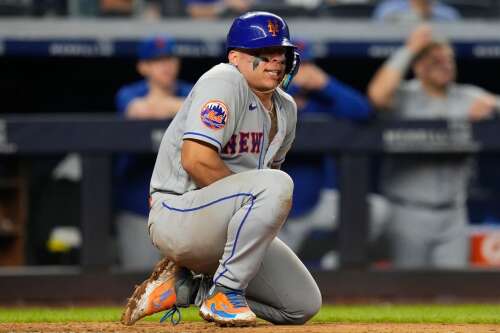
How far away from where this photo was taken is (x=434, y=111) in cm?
793

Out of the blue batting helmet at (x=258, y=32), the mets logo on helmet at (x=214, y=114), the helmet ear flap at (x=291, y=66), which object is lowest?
the mets logo on helmet at (x=214, y=114)

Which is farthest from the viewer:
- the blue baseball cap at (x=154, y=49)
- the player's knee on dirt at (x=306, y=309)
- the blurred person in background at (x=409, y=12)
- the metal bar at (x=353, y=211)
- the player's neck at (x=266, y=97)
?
the blurred person in background at (x=409, y=12)

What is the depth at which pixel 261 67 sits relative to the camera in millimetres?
4289

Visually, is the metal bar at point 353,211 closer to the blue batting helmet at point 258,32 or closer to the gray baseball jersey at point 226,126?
the gray baseball jersey at point 226,126

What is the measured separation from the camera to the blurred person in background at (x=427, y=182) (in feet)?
25.4

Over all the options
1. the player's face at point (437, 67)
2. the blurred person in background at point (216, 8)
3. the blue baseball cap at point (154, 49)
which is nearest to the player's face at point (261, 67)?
the blue baseball cap at point (154, 49)

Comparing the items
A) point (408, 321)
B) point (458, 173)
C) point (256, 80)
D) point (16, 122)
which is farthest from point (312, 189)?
point (256, 80)

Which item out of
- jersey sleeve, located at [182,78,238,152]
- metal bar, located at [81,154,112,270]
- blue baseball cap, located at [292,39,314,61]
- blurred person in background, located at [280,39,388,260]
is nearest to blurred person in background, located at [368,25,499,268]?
blurred person in background, located at [280,39,388,260]

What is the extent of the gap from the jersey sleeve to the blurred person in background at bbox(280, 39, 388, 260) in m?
3.54

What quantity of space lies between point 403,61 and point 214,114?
414cm

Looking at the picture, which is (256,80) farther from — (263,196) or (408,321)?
(408,321)

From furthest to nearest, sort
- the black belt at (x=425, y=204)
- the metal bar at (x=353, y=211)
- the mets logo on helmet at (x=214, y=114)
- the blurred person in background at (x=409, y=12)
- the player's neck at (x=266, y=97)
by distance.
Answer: the blurred person in background at (x=409, y=12) < the black belt at (x=425, y=204) < the metal bar at (x=353, y=211) < the player's neck at (x=266, y=97) < the mets logo on helmet at (x=214, y=114)

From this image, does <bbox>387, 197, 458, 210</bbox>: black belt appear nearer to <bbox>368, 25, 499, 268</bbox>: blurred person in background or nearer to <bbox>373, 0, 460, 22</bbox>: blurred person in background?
<bbox>368, 25, 499, 268</bbox>: blurred person in background

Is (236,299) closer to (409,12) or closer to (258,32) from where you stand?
(258,32)
